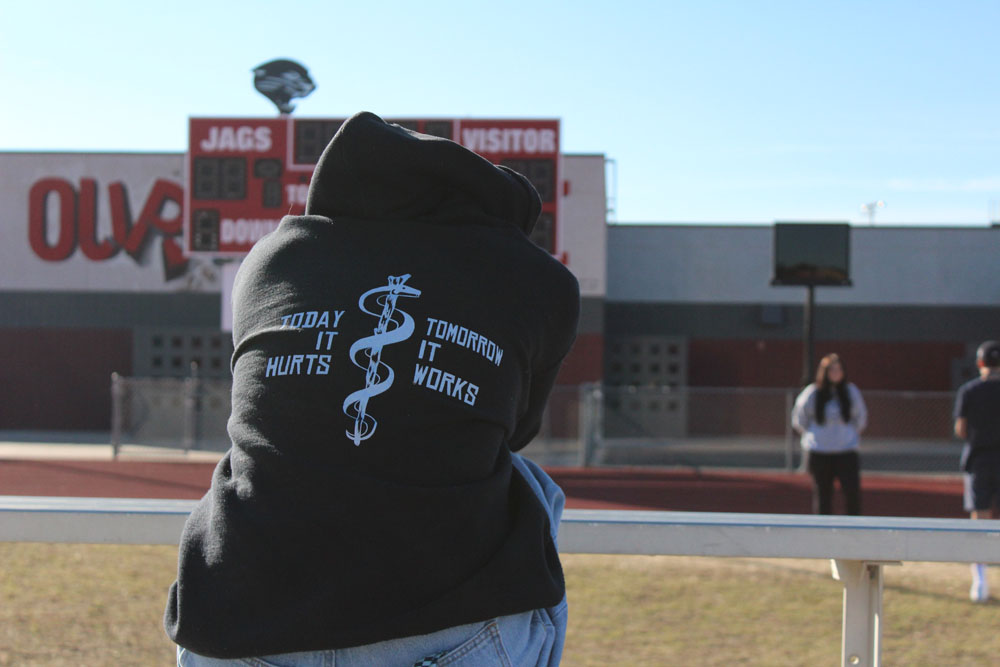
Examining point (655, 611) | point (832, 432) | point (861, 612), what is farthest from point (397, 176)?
point (832, 432)

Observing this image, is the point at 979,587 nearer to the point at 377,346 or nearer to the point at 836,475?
the point at 836,475

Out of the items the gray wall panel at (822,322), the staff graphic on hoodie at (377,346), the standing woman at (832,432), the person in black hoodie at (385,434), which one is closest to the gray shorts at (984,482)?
the standing woman at (832,432)

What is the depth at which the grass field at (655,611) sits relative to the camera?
16.9 feet

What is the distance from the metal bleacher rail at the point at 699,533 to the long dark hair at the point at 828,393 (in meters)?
6.44

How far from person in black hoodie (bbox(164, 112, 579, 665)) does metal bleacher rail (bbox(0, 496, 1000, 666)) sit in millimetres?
704

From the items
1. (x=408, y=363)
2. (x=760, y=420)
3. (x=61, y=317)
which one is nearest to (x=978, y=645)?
(x=408, y=363)

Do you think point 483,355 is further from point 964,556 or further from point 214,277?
point 214,277

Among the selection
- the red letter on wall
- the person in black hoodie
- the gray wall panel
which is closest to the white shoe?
the person in black hoodie

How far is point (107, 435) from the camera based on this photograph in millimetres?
22688

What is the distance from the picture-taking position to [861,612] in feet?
8.71

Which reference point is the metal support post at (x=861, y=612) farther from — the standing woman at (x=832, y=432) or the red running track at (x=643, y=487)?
the red running track at (x=643, y=487)

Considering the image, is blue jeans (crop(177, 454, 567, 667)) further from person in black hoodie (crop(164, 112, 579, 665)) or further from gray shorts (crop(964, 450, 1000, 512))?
gray shorts (crop(964, 450, 1000, 512))

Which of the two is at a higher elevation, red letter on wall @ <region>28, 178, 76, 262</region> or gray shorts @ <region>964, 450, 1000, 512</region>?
red letter on wall @ <region>28, 178, 76, 262</region>

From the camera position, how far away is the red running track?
43.0 ft
